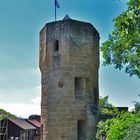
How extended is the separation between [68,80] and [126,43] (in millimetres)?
8679

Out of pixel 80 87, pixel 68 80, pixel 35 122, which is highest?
pixel 68 80

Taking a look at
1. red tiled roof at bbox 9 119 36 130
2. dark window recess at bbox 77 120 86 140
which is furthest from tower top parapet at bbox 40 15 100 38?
red tiled roof at bbox 9 119 36 130

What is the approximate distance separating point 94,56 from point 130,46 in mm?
9505

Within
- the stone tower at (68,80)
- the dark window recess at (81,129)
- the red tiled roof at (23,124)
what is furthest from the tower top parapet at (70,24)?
the red tiled roof at (23,124)

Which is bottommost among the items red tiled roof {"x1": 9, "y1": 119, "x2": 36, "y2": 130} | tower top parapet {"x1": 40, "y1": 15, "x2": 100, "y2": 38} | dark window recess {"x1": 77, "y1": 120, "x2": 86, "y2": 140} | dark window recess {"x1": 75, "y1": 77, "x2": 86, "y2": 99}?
Result: dark window recess {"x1": 77, "y1": 120, "x2": 86, "y2": 140}

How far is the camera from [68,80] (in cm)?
1786

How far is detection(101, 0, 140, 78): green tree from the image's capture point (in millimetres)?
7859

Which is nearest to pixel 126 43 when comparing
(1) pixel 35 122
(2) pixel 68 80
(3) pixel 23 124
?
(2) pixel 68 80

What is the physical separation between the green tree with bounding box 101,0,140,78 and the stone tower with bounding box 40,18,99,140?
7263 mm

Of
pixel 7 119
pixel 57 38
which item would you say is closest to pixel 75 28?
pixel 57 38

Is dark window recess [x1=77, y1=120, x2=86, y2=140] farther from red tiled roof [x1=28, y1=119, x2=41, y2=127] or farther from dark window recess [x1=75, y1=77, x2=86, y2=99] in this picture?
red tiled roof [x1=28, y1=119, x2=41, y2=127]

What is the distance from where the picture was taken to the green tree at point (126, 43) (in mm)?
7859

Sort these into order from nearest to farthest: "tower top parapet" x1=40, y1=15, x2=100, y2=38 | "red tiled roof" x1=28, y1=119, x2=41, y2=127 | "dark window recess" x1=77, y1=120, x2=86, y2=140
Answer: "dark window recess" x1=77, y1=120, x2=86, y2=140, "tower top parapet" x1=40, y1=15, x2=100, y2=38, "red tiled roof" x1=28, y1=119, x2=41, y2=127

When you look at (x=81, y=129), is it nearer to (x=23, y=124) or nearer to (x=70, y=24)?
(x=70, y=24)
